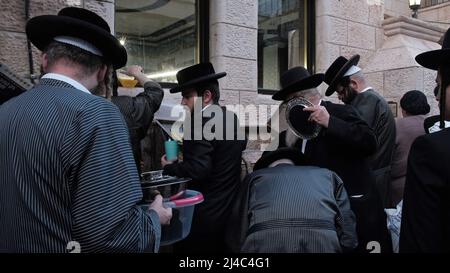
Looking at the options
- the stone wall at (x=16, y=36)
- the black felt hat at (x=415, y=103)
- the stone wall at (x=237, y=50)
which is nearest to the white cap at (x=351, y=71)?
the black felt hat at (x=415, y=103)

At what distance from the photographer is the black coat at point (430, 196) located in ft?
4.81

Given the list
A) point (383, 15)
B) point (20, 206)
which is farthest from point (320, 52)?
point (20, 206)

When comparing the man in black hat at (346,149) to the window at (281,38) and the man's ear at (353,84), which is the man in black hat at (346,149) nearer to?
the man's ear at (353,84)

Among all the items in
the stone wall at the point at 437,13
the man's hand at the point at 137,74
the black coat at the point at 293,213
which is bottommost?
the black coat at the point at 293,213

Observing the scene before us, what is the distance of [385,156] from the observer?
3904 millimetres

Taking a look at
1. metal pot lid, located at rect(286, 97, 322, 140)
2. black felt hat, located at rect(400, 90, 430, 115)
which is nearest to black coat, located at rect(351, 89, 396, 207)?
black felt hat, located at rect(400, 90, 430, 115)

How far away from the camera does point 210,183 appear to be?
312 cm

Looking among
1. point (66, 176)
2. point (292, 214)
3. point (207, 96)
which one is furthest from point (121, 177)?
point (207, 96)

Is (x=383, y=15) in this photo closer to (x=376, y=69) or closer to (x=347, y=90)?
(x=376, y=69)

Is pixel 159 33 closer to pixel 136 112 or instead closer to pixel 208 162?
pixel 136 112

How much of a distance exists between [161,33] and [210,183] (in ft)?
9.63

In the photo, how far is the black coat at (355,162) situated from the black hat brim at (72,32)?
1.61m

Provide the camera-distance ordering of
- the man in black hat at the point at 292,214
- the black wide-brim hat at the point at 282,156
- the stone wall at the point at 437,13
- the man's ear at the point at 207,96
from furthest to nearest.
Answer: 1. the stone wall at the point at 437,13
2. the man's ear at the point at 207,96
3. the black wide-brim hat at the point at 282,156
4. the man in black hat at the point at 292,214
